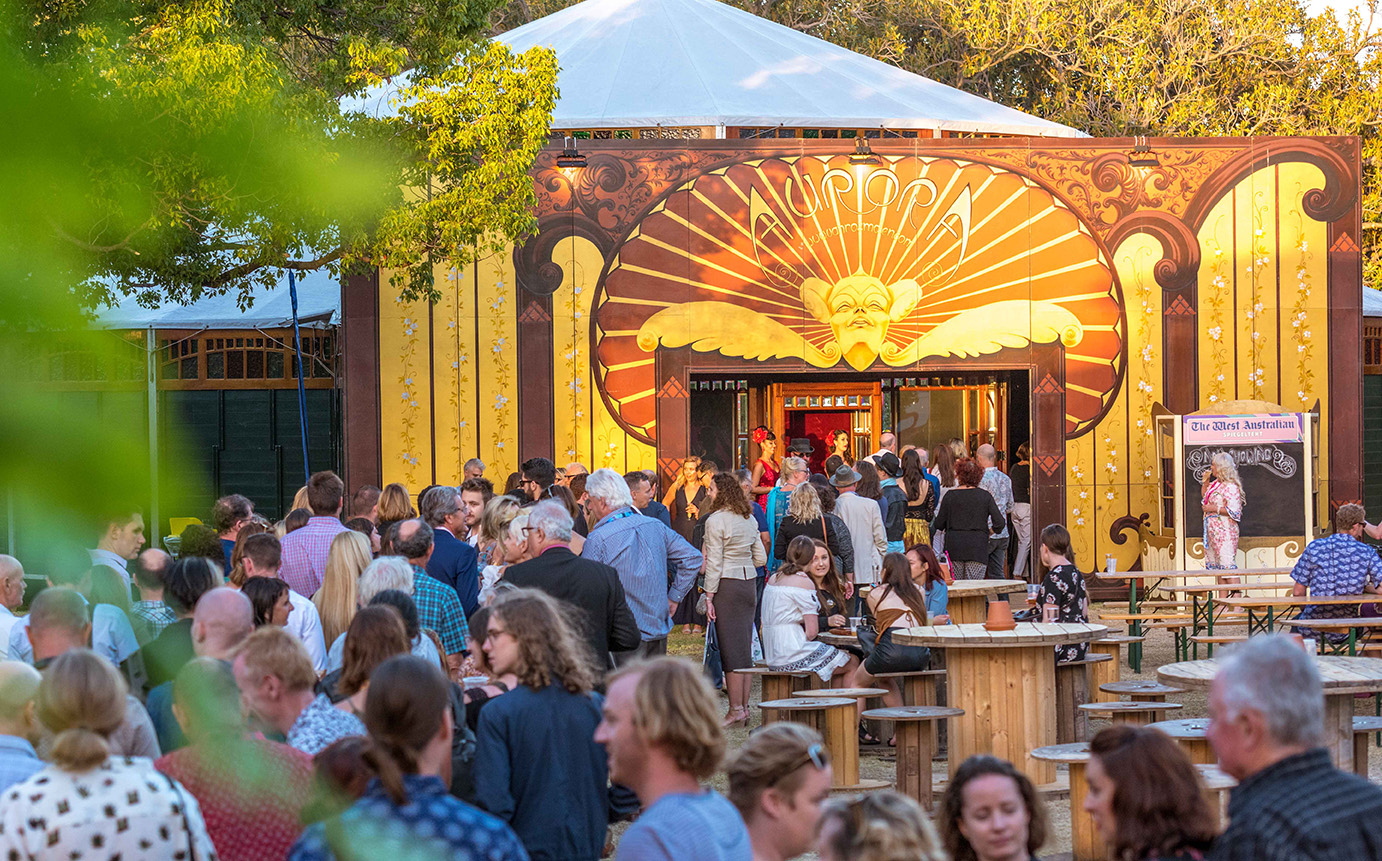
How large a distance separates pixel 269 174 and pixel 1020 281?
14459mm

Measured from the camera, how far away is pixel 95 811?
2869 millimetres

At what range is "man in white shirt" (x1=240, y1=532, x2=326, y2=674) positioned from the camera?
5258 mm

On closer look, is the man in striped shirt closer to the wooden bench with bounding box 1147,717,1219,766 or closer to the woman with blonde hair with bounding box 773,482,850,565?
the woman with blonde hair with bounding box 773,482,850,565

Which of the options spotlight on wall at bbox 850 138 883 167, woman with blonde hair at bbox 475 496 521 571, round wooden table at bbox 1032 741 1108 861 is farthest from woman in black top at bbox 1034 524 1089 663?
spotlight on wall at bbox 850 138 883 167

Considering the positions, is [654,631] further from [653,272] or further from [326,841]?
[653,272]

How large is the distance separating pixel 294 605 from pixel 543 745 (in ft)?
6.29

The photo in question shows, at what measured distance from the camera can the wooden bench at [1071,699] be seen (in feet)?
26.9

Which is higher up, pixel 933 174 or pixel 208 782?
pixel 933 174

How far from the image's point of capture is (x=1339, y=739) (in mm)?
6285

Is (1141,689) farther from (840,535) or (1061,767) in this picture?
(840,535)

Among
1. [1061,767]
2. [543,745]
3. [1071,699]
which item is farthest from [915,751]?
[543,745]

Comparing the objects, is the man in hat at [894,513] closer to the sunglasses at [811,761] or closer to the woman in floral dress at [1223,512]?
the woman in floral dress at [1223,512]

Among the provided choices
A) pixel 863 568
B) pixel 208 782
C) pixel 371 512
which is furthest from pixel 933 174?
pixel 208 782

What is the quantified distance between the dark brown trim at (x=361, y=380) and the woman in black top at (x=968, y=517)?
5773 millimetres
